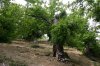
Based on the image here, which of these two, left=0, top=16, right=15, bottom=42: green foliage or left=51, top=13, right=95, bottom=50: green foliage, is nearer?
left=51, top=13, right=95, bottom=50: green foliage

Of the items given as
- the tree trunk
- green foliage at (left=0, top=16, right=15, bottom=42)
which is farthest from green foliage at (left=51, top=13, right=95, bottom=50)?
green foliage at (left=0, top=16, right=15, bottom=42)

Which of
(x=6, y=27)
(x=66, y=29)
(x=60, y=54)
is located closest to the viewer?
(x=66, y=29)

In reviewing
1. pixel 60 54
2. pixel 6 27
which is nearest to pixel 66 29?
pixel 60 54

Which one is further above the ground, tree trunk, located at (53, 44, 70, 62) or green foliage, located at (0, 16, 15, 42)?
green foliage, located at (0, 16, 15, 42)

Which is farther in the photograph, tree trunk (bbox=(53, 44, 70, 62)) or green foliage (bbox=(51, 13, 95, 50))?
tree trunk (bbox=(53, 44, 70, 62))

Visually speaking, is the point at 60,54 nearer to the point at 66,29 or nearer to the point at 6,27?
the point at 66,29

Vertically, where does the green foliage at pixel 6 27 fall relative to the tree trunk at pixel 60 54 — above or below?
above

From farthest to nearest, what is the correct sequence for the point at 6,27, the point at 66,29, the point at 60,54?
the point at 6,27, the point at 60,54, the point at 66,29

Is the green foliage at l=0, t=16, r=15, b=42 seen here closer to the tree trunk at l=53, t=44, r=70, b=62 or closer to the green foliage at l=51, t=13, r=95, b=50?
the green foliage at l=51, t=13, r=95, b=50

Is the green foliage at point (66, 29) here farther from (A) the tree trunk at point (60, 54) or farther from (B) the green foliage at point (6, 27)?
(B) the green foliage at point (6, 27)

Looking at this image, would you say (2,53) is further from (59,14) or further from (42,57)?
(59,14)

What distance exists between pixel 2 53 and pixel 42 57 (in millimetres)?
3384

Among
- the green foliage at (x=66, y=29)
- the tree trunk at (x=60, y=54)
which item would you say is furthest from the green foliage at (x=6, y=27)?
the tree trunk at (x=60, y=54)

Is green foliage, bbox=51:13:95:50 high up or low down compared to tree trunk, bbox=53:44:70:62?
up
